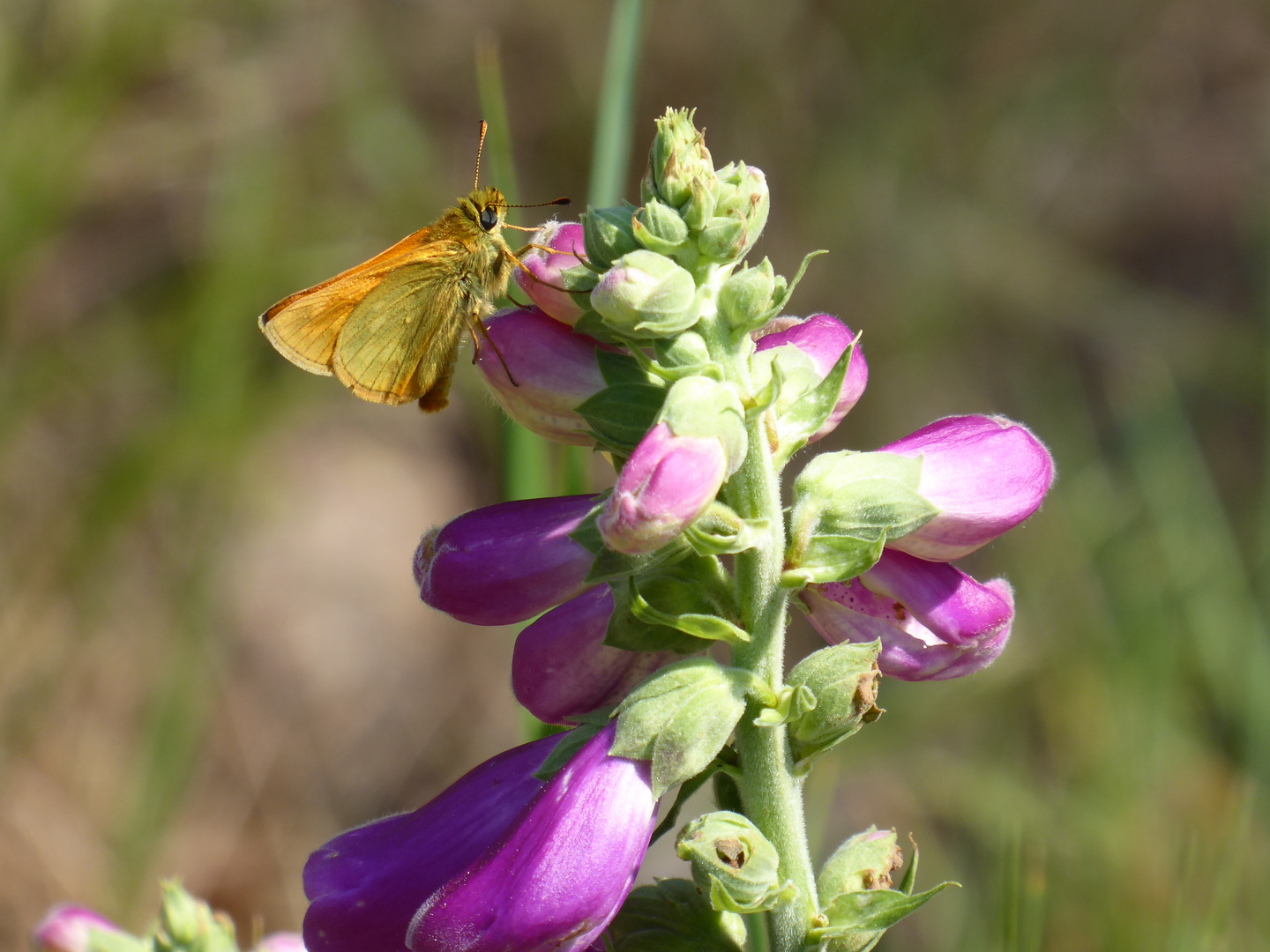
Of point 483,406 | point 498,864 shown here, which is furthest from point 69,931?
point 483,406

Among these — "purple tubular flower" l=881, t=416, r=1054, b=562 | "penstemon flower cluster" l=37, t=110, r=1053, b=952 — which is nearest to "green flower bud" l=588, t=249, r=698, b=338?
"penstemon flower cluster" l=37, t=110, r=1053, b=952

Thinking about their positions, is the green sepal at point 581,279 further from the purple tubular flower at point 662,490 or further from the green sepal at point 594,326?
the purple tubular flower at point 662,490

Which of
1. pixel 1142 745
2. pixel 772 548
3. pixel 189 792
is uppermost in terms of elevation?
pixel 772 548

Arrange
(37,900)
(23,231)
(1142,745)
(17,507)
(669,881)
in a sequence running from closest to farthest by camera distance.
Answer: (669,881)
(1142,745)
(23,231)
(37,900)
(17,507)

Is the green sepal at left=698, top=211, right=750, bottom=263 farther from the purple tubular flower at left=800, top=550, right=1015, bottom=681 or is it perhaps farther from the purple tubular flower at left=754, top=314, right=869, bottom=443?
the purple tubular flower at left=800, top=550, right=1015, bottom=681

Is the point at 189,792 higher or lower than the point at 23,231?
lower

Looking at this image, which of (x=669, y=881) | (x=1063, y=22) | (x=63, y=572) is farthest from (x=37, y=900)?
(x=1063, y=22)

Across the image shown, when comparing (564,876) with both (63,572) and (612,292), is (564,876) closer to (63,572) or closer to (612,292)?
(612,292)

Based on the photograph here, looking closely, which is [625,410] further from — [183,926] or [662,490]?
[183,926]
